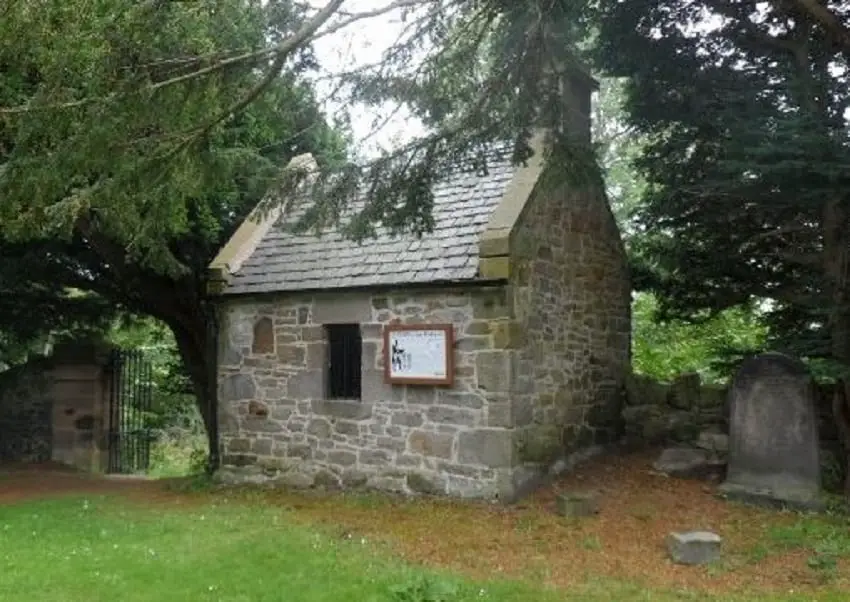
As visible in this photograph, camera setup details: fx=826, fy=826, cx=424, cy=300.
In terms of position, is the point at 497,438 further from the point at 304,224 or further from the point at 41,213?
the point at 41,213

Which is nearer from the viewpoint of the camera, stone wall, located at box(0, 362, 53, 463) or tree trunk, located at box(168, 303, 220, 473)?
tree trunk, located at box(168, 303, 220, 473)

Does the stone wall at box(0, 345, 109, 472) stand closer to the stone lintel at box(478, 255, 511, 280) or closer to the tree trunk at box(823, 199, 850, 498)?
the stone lintel at box(478, 255, 511, 280)

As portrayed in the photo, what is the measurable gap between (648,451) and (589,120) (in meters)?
4.59

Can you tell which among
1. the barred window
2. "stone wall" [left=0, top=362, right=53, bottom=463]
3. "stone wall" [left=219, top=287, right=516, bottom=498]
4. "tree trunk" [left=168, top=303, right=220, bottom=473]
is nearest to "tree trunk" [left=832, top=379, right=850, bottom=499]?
"stone wall" [left=219, top=287, right=516, bottom=498]

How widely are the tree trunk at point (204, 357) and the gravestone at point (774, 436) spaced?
6.90 m

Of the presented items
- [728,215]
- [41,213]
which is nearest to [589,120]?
[728,215]

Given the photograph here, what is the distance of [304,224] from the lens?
7.38 metres

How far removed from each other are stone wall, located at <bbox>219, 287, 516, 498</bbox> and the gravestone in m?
2.56

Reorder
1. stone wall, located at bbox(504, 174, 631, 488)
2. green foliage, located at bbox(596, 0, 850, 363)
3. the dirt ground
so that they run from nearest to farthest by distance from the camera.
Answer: the dirt ground, green foliage, located at bbox(596, 0, 850, 363), stone wall, located at bbox(504, 174, 631, 488)

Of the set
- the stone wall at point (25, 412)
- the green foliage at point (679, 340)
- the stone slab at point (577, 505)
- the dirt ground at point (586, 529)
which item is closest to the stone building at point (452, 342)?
the dirt ground at point (586, 529)

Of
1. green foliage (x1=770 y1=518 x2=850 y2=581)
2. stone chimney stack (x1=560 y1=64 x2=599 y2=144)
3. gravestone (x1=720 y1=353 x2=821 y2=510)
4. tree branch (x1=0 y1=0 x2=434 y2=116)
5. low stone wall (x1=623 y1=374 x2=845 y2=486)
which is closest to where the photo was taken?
tree branch (x1=0 y1=0 x2=434 y2=116)

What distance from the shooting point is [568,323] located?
10.6m

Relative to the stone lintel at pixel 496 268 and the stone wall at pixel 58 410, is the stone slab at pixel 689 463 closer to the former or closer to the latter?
the stone lintel at pixel 496 268

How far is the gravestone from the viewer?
874 cm
